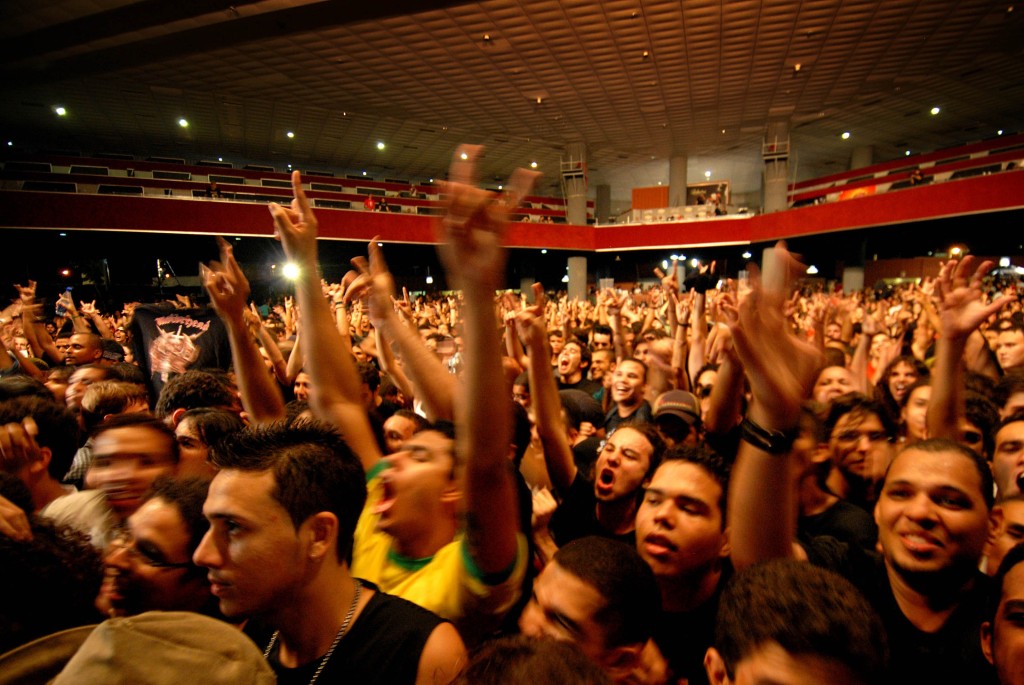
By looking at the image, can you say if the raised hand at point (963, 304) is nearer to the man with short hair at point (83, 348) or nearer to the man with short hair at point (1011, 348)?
the man with short hair at point (1011, 348)

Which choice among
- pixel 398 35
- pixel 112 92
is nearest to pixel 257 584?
pixel 398 35

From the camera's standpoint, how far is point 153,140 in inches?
707

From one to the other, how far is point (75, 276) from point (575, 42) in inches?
605

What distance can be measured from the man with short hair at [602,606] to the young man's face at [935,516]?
→ 0.66 m

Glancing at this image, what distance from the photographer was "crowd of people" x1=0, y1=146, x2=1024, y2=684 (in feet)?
3.15

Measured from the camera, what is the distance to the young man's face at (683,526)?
57.0 inches

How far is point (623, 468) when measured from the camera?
195cm

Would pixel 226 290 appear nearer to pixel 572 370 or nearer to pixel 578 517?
pixel 578 517

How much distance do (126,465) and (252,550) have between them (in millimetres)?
991

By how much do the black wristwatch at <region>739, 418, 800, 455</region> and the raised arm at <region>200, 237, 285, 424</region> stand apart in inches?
65.4

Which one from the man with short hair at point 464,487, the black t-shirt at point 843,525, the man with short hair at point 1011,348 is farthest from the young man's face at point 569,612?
the man with short hair at point 1011,348

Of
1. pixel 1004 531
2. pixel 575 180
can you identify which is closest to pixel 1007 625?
pixel 1004 531

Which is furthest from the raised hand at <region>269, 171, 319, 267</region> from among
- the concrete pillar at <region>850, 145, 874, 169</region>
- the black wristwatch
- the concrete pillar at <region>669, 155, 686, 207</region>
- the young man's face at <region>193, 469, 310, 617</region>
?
the concrete pillar at <region>850, 145, 874, 169</region>

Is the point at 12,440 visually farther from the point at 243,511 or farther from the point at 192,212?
the point at 192,212
